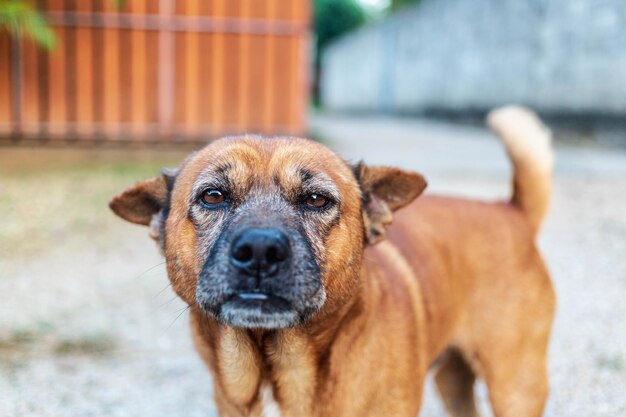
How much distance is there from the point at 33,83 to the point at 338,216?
31.0 feet

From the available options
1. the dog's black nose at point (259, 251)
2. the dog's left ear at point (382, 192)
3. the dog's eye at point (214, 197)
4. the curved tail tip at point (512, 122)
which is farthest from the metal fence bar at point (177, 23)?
the dog's black nose at point (259, 251)

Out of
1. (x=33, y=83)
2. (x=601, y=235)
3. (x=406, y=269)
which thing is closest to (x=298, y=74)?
(x=33, y=83)

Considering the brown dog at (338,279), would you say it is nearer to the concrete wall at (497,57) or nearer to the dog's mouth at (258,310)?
the dog's mouth at (258,310)

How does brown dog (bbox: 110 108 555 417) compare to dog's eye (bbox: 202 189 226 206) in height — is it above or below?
below

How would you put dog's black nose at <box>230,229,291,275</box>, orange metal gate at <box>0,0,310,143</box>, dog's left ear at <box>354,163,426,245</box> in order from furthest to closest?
1. orange metal gate at <box>0,0,310,143</box>
2. dog's left ear at <box>354,163,426,245</box>
3. dog's black nose at <box>230,229,291,275</box>

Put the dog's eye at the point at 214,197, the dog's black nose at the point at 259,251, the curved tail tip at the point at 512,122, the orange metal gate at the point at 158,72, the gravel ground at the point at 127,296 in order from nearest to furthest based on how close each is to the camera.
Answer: the dog's black nose at the point at 259,251 < the dog's eye at the point at 214,197 < the curved tail tip at the point at 512,122 < the gravel ground at the point at 127,296 < the orange metal gate at the point at 158,72

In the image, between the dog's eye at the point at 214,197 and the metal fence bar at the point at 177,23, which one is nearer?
the dog's eye at the point at 214,197

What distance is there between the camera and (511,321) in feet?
10.4

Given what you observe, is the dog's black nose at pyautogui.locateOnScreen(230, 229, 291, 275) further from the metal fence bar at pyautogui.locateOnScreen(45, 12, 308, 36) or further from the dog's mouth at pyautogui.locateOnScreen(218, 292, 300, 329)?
the metal fence bar at pyautogui.locateOnScreen(45, 12, 308, 36)

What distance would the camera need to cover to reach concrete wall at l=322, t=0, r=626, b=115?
1273 centimetres

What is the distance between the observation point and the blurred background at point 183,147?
432 cm

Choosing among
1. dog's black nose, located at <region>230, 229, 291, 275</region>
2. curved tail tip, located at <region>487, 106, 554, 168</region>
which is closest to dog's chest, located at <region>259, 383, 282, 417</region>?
dog's black nose, located at <region>230, 229, 291, 275</region>

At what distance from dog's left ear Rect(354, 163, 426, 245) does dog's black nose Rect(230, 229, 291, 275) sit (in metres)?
0.74

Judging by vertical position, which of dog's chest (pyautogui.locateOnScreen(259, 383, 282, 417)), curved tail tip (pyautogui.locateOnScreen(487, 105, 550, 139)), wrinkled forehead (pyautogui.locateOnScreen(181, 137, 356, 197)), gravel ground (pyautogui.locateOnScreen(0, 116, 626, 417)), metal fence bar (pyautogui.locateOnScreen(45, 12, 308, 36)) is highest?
metal fence bar (pyautogui.locateOnScreen(45, 12, 308, 36))
